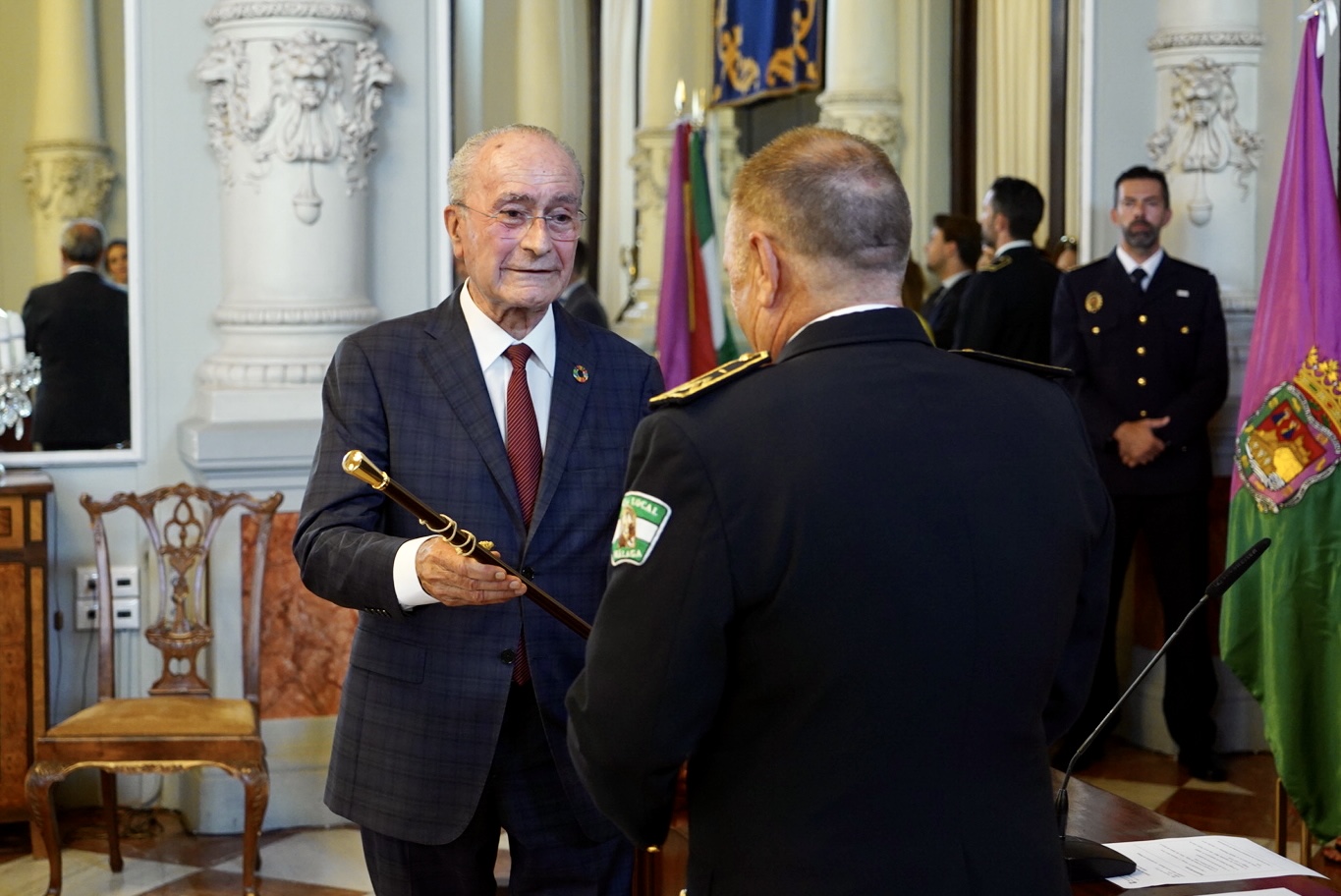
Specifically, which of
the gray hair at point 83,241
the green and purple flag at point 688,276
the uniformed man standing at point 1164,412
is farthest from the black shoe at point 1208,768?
the gray hair at point 83,241

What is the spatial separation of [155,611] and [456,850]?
2589 mm

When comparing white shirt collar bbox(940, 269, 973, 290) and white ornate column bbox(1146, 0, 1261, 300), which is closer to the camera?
white ornate column bbox(1146, 0, 1261, 300)

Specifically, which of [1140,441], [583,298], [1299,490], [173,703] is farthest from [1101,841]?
[583,298]

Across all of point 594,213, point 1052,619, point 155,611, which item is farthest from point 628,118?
point 1052,619

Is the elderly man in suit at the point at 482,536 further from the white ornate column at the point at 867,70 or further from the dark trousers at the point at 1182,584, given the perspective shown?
the white ornate column at the point at 867,70

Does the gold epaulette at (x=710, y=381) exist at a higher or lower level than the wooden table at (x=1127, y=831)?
higher

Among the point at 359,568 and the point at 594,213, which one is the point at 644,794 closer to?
the point at 359,568

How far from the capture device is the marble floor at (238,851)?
Result: 156 inches

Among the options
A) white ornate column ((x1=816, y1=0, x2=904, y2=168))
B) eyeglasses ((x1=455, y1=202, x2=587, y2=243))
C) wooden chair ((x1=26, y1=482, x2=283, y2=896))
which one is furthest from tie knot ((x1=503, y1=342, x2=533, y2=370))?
white ornate column ((x1=816, y1=0, x2=904, y2=168))

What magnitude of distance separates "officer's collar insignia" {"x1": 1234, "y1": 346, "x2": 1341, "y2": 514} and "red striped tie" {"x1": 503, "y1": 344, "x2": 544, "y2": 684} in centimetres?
243

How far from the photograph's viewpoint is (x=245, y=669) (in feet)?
13.4

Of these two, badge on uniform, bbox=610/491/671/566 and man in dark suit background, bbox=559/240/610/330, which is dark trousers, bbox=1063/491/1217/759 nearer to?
man in dark suit background, bbox=559/240/610/330

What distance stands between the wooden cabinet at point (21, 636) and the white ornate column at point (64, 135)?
28.3 inches

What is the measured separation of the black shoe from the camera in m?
4.92
